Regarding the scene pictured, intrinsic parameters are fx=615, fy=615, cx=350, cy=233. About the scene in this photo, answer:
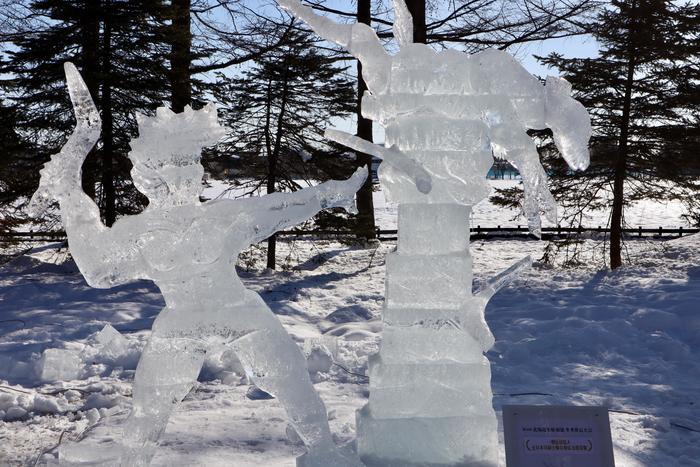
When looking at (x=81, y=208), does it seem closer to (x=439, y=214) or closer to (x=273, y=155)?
(x=439, y=214)

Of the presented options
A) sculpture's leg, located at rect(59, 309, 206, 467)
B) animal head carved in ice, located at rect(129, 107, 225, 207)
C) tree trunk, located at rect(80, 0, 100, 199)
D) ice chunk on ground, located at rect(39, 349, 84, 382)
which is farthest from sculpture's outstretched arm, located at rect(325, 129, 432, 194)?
tree trunk, located at rect(80, 0, 100, 199)

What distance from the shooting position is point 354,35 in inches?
96.6

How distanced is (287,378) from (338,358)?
8.06ft

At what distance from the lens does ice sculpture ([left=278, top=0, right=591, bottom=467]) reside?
243 cm

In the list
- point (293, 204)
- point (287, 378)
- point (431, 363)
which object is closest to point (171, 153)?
point (293, 204)

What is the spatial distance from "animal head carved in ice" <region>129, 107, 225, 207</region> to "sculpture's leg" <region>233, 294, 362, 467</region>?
1.67ft

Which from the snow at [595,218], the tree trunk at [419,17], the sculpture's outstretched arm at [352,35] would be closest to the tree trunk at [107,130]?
the tree trunk at [419,17]

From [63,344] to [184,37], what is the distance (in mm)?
5318

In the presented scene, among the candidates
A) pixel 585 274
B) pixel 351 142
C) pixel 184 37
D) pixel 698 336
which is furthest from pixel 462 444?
pixel 184 37

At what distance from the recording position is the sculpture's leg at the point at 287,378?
240 cm

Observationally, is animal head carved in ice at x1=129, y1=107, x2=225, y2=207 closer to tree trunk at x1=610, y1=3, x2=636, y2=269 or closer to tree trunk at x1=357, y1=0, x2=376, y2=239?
tree trunk at x1=357, y1=0, x2=376, y2=239

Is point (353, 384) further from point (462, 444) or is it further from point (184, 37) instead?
point (184, 37)

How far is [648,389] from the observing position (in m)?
4.24

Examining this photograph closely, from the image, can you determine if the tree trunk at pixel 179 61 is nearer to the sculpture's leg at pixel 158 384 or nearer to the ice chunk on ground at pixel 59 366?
the ice chunk on ground at pixel 59 366
